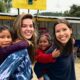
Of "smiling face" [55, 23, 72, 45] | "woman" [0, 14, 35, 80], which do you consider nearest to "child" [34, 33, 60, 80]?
"smiling face" [55, 23, 72, 45]

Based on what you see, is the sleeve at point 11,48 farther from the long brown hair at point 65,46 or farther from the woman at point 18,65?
the long brown hair at point 65,46

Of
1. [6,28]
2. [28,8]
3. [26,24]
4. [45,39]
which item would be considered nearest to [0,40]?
[6,28]

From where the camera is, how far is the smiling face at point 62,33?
3436 mm

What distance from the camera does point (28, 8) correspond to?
16.9m

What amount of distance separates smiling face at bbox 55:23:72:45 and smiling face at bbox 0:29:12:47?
748mm

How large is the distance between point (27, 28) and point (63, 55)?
0.64 m

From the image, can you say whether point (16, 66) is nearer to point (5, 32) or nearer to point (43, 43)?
point (5, 32)

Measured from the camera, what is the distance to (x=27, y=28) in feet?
9.95

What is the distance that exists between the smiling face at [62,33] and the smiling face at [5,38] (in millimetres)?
748

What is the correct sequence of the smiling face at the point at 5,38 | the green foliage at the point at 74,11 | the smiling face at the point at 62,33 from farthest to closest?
the green foliage at the point at 74,11, the smiling face at the point at 62,33, the smiling face at the point at 5,38

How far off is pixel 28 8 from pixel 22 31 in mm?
13961

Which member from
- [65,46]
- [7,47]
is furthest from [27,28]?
[65,46]

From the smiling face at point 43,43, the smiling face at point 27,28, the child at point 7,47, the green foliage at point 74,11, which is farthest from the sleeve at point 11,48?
the green foliage at point 74,11

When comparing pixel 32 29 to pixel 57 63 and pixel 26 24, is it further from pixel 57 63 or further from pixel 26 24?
pixel 57 63
